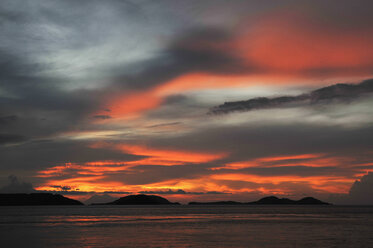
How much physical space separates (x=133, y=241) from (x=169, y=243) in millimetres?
6487

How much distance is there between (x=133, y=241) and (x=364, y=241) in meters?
33.3

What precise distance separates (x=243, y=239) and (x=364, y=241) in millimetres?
17261

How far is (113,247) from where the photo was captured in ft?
161

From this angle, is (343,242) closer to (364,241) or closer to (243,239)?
(364,241)

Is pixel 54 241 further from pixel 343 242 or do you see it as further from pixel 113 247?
pixel 343 242

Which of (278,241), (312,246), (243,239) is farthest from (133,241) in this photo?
(312,246)

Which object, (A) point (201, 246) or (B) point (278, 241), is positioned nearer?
(A) point (201, 246)

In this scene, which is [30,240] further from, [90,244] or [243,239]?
[243,239]

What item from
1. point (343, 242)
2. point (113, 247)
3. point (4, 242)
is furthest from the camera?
point (4, 242)

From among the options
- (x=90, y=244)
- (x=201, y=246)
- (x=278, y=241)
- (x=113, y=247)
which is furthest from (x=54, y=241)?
(x=278, y=241)

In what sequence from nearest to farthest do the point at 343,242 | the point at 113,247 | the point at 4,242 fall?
Result: the point at 113,247
the point at 343,242
the point at 4,242

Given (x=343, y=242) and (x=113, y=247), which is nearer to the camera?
(x=113, y=247)

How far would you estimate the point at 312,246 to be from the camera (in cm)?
4934

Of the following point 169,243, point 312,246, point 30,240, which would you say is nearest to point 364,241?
point 312,246
